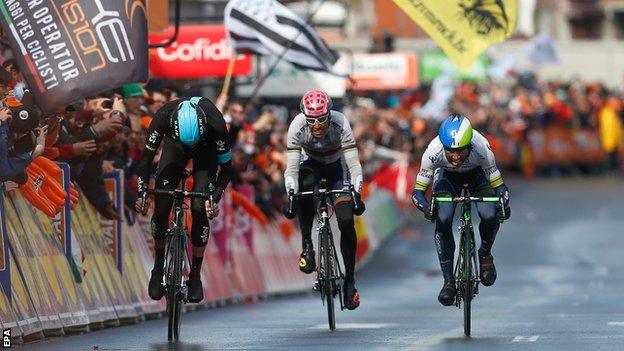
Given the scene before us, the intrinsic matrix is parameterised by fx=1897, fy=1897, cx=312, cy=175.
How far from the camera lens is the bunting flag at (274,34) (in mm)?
22002

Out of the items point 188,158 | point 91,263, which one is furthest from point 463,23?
point 188,158

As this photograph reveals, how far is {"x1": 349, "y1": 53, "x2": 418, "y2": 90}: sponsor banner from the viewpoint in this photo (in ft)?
116

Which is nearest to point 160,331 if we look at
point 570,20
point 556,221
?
point 556,221

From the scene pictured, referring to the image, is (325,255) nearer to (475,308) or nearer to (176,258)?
(176,258)

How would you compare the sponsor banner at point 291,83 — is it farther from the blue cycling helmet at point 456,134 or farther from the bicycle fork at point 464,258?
the blue cycling helmet at point 456,134

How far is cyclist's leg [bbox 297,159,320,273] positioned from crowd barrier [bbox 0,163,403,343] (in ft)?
6.12

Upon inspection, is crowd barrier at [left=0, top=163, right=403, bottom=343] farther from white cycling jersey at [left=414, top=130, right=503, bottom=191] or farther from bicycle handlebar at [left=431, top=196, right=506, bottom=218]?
bicycle handlebar at [left=431, top=196, right=506, bottom=218]

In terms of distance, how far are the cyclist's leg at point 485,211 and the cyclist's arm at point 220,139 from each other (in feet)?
7.17

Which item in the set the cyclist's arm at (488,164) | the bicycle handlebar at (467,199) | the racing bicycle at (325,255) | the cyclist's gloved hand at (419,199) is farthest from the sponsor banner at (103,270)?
the cyclist's arm at (488,164)

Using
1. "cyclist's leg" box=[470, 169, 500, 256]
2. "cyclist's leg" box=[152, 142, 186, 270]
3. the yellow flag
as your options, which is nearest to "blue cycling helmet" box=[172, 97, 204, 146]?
"cyclist's leg" box=[152, 142, 186, 270]

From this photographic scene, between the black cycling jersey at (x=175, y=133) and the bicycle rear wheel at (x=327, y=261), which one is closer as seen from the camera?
the black cycling jersey at (x=175, y=133)

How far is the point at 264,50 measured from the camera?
22.3m

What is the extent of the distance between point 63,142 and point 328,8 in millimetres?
28006

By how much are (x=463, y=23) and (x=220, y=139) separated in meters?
6.31
